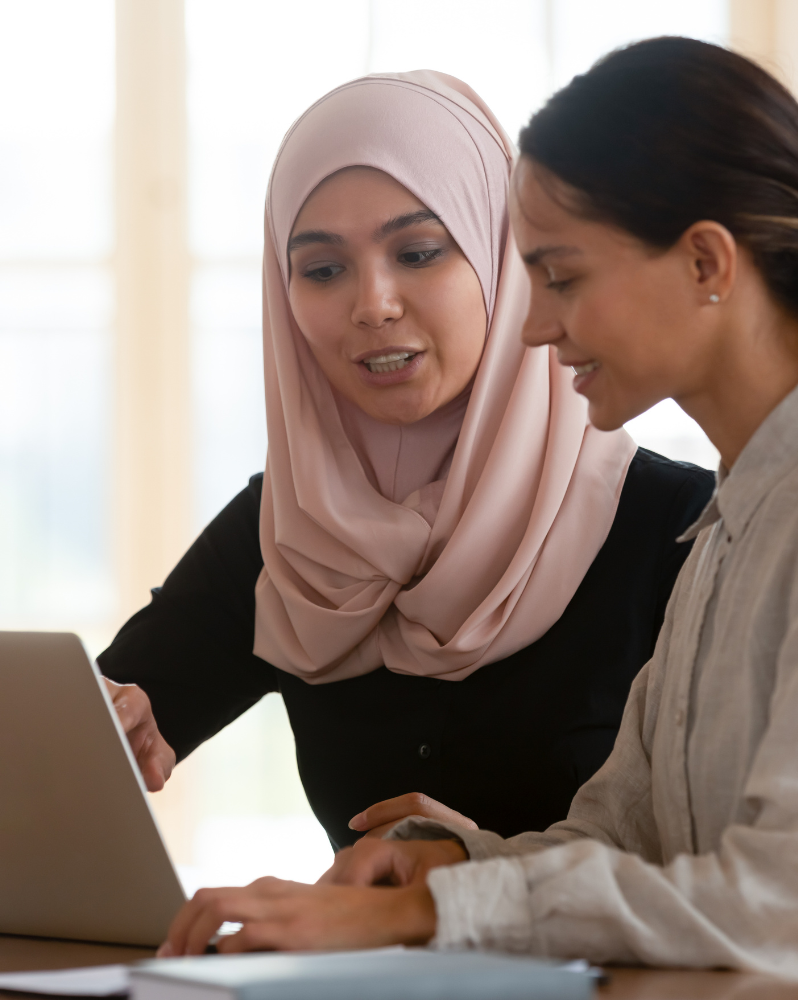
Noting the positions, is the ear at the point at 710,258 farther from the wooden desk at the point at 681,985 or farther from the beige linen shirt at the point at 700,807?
the wooden desk at the point at 681,985

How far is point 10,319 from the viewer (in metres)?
3.53

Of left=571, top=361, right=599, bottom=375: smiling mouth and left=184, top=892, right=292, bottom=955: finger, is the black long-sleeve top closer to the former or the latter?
left=571, top=361, right=599, bottom=375: smiling mouth

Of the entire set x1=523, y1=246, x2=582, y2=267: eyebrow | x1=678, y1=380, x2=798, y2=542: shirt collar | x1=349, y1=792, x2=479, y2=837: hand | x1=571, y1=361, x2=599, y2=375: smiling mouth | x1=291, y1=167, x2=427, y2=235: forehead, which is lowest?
x1=349, y1=792, x2=479, y2=837: hand

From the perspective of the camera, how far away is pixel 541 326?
40.2 inches

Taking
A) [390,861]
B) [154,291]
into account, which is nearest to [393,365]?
[390,861]

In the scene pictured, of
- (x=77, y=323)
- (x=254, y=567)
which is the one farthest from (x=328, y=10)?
(x=254, y=567)

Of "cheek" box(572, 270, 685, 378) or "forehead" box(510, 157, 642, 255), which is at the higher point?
"forehead" box(510, 157, 642, 255)

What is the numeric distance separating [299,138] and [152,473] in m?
2.10

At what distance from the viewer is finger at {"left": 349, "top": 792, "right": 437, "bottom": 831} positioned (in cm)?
117

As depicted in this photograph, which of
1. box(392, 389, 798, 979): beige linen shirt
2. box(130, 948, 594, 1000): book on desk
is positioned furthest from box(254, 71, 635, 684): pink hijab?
box(130, 948, 594, 1000): book on desk

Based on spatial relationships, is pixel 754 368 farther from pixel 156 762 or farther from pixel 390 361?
pixel 156 762

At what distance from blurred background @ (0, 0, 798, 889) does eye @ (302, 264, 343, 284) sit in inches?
77.0

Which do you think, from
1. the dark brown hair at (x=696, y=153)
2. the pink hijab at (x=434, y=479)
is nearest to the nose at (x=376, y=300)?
the pink hijab at (x=434, y=479)

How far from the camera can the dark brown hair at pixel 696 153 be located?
0.88m
